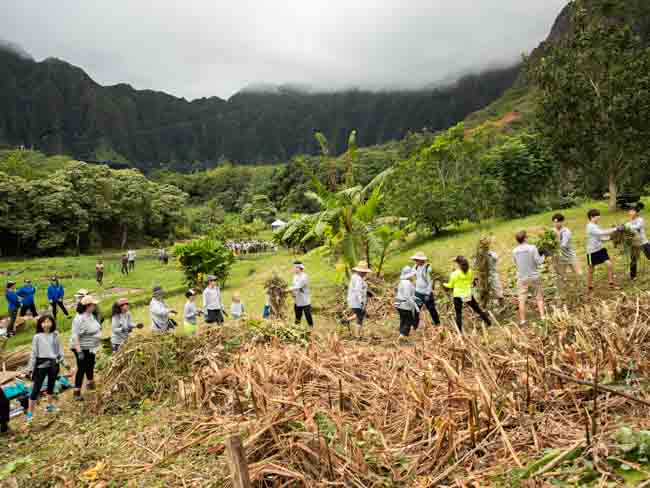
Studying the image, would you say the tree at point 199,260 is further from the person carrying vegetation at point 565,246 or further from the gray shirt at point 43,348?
the person carrying vegetation at point 565,246

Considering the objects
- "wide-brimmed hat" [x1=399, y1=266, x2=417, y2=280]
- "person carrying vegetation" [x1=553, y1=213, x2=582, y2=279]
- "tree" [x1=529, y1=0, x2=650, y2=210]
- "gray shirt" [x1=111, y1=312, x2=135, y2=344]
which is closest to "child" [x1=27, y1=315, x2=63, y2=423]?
"gray shirt" [x1=111, y1=312, x2=135, y2=344]

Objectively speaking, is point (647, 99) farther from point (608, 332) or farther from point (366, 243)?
A: point (608, 332)

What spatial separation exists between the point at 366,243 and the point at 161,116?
160530 millimetres

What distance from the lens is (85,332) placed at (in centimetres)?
589

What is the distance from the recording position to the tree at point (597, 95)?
1305 centimetres

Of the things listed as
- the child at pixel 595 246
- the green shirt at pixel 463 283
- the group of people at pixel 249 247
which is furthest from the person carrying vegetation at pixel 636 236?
the group of people at pixel 249 247

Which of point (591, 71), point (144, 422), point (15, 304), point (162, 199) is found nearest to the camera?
point (144, 422)

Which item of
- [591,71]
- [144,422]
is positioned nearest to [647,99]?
[591,71]

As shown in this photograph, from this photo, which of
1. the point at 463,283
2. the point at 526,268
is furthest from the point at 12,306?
the point at 526,268

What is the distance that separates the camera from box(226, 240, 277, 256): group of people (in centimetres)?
3112

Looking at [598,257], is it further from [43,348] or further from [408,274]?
[43,348]

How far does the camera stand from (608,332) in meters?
3.85

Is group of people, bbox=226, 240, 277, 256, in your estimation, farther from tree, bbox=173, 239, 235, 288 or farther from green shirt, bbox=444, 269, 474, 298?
green shirt, bbox=444, 269, 474, 298

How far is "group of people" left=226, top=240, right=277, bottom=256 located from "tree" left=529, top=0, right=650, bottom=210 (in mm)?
21952
